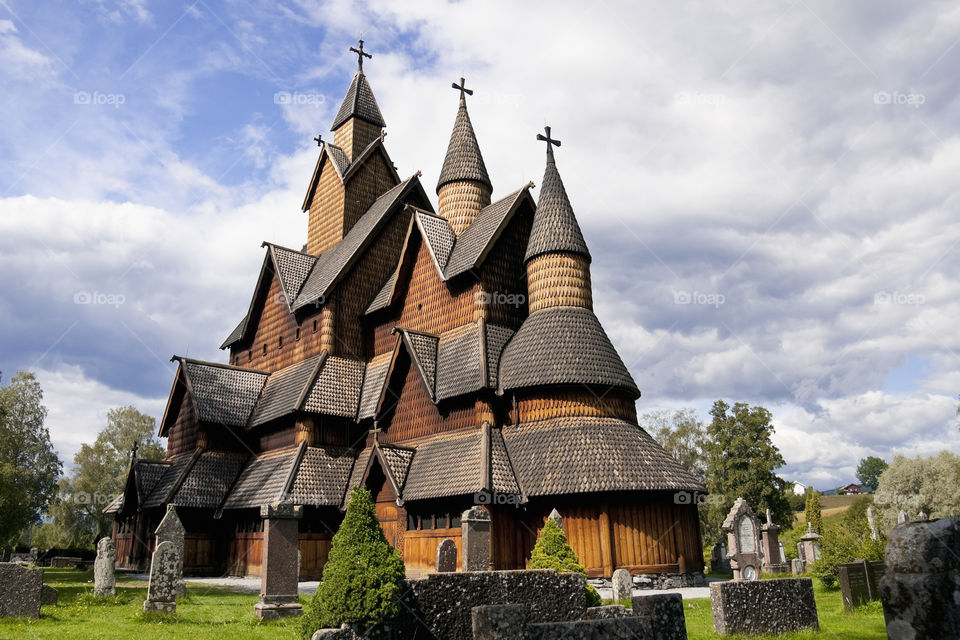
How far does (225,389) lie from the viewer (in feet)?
96.3

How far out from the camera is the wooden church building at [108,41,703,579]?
19.2 meters

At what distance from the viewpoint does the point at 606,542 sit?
18.1 m

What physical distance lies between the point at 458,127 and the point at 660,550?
20.3 metres

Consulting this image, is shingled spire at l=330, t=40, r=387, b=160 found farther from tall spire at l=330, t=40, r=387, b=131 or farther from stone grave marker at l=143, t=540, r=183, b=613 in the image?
stone grave marker at l=143, t=540, r=183, b=613

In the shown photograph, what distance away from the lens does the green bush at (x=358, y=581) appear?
7.95 m

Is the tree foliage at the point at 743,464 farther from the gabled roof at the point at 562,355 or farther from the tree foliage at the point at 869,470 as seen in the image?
the tree foliage at the point at 869,470

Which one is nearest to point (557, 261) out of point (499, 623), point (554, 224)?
point (554, 224)

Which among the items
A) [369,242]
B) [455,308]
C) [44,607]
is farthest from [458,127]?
[44,607]

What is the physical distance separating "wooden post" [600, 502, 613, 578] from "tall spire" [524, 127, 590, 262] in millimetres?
8630

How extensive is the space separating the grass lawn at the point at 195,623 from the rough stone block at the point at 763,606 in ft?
0.61

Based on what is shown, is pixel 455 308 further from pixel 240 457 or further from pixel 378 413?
pixel 240 457

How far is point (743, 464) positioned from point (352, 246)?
2872 centimetres

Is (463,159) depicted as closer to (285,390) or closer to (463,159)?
(463,159)

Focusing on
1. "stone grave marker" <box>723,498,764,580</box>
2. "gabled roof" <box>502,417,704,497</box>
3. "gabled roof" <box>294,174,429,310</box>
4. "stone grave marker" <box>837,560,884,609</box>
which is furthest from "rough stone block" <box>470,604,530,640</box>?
"gabled roof" <box>294,174,429,310</box>
